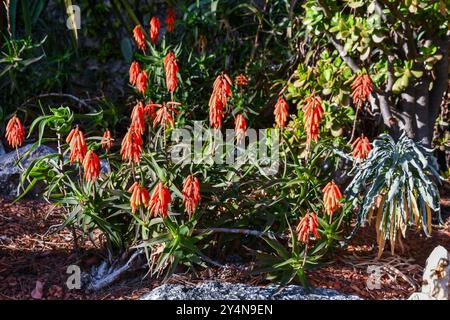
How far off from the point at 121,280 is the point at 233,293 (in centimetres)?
63

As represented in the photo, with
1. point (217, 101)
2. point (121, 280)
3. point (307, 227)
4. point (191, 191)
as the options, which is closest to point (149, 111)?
point (217, 101)

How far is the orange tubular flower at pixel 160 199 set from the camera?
2811 millimetres

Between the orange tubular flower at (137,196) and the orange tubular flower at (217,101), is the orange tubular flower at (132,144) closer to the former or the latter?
the orange tubular flower at (137,196)

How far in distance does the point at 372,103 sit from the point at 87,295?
1.95m

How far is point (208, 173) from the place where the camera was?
3379 mm

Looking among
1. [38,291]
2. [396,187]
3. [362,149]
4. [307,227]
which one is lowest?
[38,291]

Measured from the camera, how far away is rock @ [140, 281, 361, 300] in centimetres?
286

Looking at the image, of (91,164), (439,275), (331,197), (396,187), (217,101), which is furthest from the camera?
(396,187)

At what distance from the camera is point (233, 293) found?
2.91 m

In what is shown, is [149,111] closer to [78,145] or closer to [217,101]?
[217,101]

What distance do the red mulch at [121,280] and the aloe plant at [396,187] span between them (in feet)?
0.53

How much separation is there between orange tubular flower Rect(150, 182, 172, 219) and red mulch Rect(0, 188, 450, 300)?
1.46 feet

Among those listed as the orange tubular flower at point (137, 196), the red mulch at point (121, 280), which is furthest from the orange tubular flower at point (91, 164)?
the red mulch at point (121, 280)
